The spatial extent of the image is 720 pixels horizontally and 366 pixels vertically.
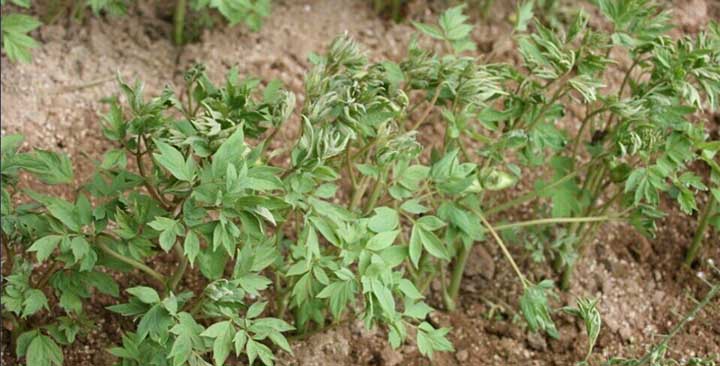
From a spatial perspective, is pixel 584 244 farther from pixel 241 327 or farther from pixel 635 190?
pixel 241 327

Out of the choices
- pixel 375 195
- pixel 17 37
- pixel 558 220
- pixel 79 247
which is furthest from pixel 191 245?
pixel 17 37

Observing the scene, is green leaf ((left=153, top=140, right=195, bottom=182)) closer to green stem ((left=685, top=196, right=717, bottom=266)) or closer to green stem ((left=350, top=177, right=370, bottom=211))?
green stem ((left=350, top=177, right=370, bottom=211))

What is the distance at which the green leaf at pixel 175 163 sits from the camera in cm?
245

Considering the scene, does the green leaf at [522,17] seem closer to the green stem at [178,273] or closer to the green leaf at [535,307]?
the green leaf at [535,307]

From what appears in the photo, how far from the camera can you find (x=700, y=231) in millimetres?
3221

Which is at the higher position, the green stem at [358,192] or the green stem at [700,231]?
the green stem at [358,192]

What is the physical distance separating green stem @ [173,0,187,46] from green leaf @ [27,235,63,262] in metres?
1.26

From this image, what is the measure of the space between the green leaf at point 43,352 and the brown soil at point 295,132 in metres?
0.20

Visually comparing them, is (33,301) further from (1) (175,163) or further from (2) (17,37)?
(2) (17,37)

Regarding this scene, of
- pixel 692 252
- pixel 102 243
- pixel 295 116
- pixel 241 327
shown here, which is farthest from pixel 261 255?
pixel 692 252

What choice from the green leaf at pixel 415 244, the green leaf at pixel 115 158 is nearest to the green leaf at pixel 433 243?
the green leaf at pixel 415 244

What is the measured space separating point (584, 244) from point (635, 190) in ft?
1.40

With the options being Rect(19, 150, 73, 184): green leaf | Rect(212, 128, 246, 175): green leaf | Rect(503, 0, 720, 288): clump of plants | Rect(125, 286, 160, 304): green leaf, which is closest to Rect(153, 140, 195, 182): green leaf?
Rect(212, 128, 246, 175): green leaf

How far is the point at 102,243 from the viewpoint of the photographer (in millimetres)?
2723
